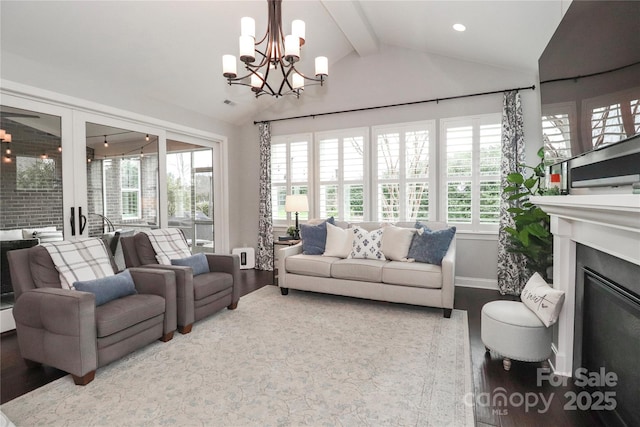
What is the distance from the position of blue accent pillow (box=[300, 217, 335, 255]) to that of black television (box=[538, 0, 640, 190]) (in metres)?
2.81

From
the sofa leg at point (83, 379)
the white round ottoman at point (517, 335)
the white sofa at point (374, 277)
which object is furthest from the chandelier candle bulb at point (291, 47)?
the sofa leg at point (83, 379)

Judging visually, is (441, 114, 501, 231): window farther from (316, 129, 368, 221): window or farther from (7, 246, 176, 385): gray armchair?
(7, 246, 176, 385): gray armchair

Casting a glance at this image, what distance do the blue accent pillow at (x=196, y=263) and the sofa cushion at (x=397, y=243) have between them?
6.93 feet

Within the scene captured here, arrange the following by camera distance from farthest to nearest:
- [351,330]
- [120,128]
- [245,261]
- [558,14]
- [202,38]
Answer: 1. [245,261]
2. [120,128]
3. [202,38]
4. [351,330]
5. [558,14]

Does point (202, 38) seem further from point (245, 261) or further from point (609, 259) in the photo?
point (609, 259)

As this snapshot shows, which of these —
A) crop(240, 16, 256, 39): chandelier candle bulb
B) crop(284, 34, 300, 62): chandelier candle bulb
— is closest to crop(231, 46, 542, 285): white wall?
crop(284, 34, 300, 62): chandelier candle bulb

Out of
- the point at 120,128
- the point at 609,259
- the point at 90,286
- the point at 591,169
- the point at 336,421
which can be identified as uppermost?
the point at 120,128

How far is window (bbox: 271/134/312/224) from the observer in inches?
224

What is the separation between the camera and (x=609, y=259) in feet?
5.99

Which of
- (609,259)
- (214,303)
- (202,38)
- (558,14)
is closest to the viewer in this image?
(609,259)

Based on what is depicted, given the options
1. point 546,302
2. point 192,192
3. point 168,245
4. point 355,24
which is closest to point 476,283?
point 546,302

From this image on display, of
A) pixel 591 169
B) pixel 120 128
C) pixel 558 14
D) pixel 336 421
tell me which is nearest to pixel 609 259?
pixel 591 169

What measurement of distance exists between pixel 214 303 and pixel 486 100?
429cm

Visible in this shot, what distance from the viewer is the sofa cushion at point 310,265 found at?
4.11 meters
